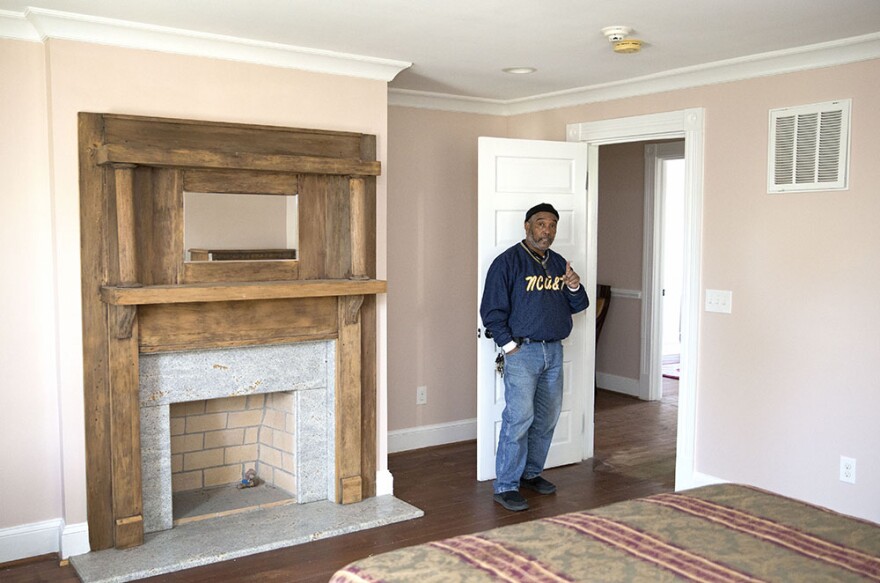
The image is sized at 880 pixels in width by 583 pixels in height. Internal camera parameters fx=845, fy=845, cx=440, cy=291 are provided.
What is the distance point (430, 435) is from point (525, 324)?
4.97 ft

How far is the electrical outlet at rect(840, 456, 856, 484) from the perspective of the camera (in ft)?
12.7

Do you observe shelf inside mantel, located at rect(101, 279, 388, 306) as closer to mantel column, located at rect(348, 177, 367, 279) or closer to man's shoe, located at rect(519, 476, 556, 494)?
mantel column, located at rect(348, 177, 367, 279)

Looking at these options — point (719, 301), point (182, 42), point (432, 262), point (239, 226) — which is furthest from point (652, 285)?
point (182, 42)

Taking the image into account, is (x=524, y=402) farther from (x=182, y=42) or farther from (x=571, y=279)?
(x=182, y=42)

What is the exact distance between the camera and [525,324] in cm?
437

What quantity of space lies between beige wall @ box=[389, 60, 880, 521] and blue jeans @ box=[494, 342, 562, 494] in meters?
0.79

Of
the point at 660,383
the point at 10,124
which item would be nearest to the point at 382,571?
the point at 10,124

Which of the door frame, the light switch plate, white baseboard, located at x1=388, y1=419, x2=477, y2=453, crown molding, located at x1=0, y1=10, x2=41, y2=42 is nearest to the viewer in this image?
crown molding, located at x1=0, y1=10, x2=41, y2=42

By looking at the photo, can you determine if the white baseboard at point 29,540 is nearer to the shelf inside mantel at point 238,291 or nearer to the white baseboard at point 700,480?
the shelf inside mantel at point 238,291

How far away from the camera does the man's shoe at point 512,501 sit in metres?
4.35

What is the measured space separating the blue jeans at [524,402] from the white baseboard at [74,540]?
6.63 ft

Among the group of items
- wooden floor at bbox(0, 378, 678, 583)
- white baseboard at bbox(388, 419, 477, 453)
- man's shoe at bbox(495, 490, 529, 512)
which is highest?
white baseboard at bbox(388, 419, 477, 453)

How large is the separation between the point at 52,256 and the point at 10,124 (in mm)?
578

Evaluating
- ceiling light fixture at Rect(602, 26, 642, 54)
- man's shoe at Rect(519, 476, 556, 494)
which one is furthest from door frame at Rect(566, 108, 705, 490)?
ceiling light fixture at Rect(602, 26, 642, 54)
